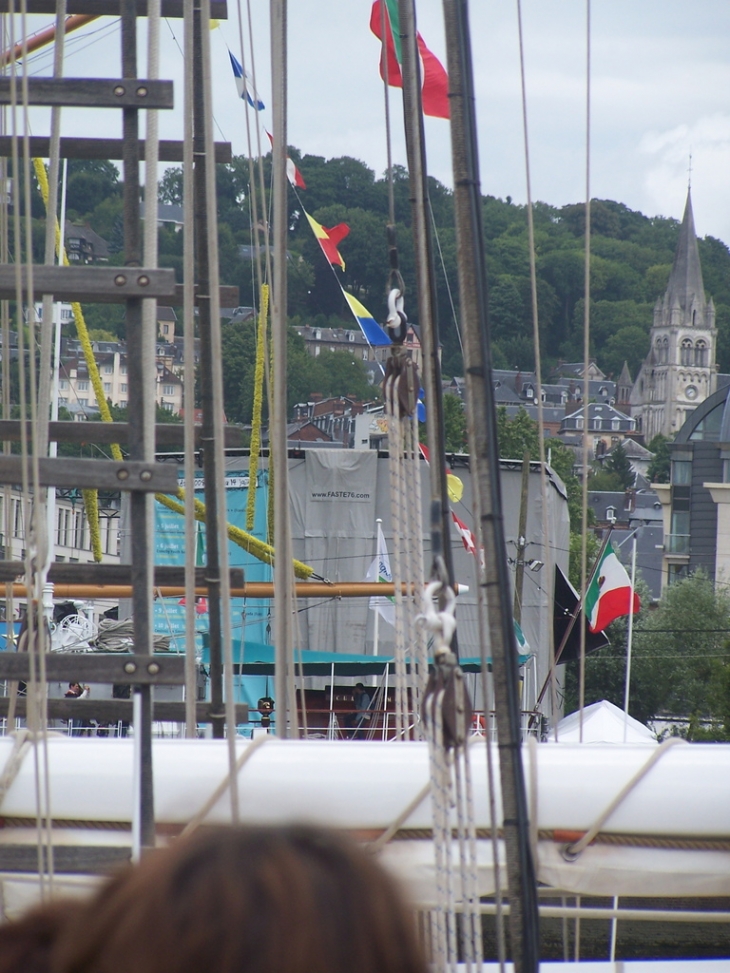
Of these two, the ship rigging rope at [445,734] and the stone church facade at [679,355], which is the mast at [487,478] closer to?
the ship rigging rope at [445,734]

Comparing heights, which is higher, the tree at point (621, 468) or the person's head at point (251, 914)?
the person's head at point (251, 914)

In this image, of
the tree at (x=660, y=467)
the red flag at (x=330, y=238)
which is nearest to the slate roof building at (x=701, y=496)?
the red flag at (x=330, y=238)

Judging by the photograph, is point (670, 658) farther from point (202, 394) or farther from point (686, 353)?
point (686, 353)

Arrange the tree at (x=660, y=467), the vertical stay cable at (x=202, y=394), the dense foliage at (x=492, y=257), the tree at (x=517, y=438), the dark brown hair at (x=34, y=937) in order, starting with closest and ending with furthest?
the dark brown hair at (x=34, y=937) → the vertical stay cable at (x=202, y=394) → the tree at (x=517, y=438) → the dense foliage at (x=492, y=257) → the tree at (x=660, y=467)

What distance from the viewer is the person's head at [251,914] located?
828 mm

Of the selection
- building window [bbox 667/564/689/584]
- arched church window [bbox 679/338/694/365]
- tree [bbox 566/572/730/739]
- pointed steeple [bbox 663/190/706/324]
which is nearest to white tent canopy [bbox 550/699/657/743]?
tree [bbox 566/572/730/739]

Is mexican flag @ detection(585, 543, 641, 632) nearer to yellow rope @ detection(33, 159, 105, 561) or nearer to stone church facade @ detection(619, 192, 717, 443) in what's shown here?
yellow rope @ detection(33, 159, 105, 561)

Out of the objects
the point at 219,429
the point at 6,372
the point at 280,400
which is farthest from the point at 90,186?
the point at 219,429

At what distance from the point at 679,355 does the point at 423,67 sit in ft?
463

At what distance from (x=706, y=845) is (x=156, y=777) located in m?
1.74

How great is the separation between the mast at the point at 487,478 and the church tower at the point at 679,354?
133 m

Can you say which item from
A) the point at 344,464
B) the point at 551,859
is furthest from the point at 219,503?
the point at 344,464

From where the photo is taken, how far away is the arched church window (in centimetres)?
14162

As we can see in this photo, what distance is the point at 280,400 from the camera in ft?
15.9
